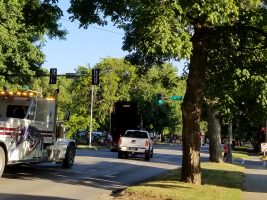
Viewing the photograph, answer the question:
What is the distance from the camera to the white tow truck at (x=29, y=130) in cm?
1603

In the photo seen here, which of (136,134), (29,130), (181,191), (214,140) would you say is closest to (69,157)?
(29,130)

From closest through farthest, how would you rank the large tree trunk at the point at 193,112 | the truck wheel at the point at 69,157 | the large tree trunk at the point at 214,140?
1. the large tree trunk at the point at 193,112
2. the truck wheel at the point at 69,157
3. the large tree trunk at the point at 214,140

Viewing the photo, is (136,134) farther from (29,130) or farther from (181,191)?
(181,191)

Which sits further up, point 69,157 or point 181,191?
point 69,157

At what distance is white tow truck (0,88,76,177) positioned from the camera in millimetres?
16031

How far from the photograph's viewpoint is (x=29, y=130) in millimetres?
17297

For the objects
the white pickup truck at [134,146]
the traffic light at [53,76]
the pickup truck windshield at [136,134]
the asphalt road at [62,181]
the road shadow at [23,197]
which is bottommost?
the road shadow at [23,197]

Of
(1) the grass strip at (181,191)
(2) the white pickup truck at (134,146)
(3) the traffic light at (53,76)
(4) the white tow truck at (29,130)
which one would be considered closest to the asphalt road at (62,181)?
(4) the white tow truck at (29,130)

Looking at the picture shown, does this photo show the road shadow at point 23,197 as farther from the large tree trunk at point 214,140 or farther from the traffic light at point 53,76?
the traffic light at point 53,76

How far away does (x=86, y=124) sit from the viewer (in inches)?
2259

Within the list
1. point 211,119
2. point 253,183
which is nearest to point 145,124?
point 211,119

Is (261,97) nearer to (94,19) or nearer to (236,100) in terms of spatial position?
(236,100)

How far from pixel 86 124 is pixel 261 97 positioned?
1600 inches

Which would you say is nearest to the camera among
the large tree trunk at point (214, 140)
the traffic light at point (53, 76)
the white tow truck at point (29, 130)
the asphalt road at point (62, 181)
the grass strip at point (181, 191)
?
the grass strip at point (181, 191)
